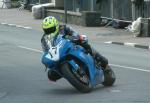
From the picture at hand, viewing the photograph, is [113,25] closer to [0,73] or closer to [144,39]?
[144,39]

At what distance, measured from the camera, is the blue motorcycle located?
1133 cm

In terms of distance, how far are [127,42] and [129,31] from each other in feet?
15.2

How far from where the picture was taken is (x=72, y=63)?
11.3m

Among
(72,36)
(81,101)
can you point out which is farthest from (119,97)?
(72,36)

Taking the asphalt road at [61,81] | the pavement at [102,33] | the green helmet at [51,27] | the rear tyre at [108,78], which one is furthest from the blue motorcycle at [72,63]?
the pavement at [102,33]

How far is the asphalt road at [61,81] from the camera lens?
11.0 meters

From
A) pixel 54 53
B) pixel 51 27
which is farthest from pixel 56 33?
pixel 54 53

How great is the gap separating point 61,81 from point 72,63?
2.06 metres

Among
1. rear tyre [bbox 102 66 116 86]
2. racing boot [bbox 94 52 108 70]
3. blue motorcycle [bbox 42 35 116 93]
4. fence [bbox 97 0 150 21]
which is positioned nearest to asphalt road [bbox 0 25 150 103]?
rear tyre [bbox 102 66 116 86]

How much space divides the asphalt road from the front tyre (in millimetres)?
144

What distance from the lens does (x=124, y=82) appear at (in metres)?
12.8

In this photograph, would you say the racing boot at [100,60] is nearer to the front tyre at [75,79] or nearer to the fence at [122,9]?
the front tyre at [75,79]

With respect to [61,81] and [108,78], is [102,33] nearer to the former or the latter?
[61,81]

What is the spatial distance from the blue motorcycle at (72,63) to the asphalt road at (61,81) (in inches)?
9.8
